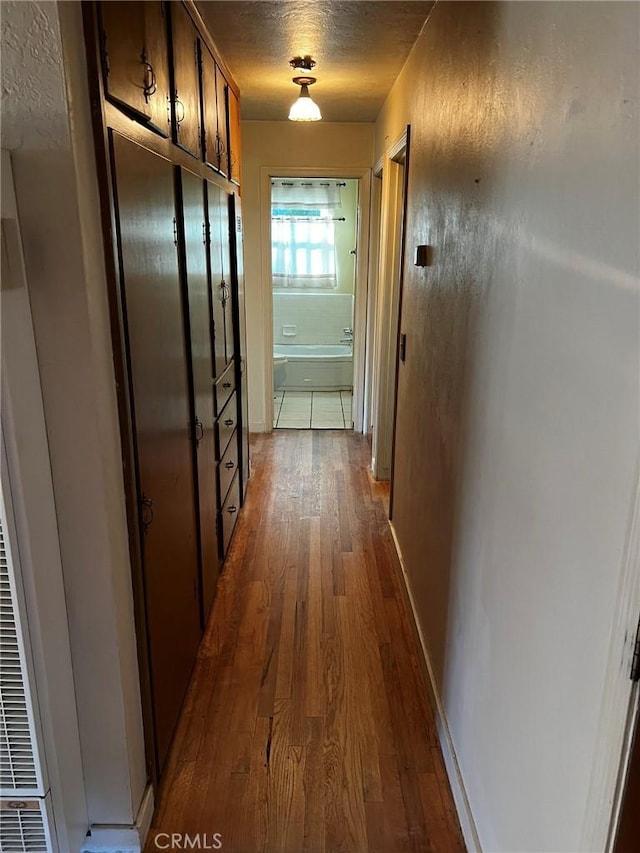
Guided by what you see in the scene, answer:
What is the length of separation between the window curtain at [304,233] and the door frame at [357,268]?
6.73 ft

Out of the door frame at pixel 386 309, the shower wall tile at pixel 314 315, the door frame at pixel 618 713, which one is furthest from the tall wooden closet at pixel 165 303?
the shower wall tile at pixel 314 315

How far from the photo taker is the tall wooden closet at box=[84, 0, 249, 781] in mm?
1337

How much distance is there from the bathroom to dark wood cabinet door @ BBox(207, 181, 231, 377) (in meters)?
3.53

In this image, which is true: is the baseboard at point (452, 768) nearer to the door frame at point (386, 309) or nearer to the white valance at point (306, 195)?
the door frame at point (386, 309)

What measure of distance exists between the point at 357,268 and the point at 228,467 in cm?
250

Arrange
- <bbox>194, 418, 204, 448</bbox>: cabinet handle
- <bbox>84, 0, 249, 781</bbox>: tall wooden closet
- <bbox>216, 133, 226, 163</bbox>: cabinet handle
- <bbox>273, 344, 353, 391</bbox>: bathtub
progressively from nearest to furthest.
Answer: <bbox>84, 0, 249, 781</bbox>: tall wooden closet
<bbox>194, 418, 204, 448</bbox>: cabinet handle
<bbox>216, 133, 226, 163</bbox>: cabinet handle
<bbox>273, 344, 353, 391</bbox>: bathtub

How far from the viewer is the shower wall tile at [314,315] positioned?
686 centimetres

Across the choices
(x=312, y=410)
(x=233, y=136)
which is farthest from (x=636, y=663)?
(x=312, y=410)

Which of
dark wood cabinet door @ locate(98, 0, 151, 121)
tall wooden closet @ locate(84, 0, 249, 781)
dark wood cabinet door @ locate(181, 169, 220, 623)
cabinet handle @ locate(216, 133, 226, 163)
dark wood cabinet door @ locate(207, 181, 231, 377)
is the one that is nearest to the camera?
dark wood cabinet door @ locate(98, 0, 151, 121)

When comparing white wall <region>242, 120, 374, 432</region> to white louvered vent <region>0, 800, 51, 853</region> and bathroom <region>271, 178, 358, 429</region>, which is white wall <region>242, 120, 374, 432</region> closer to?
bathroom <region>271, 178, 358, 429</region>

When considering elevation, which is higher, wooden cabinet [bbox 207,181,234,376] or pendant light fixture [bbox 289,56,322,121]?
pendant light fixture [bbox 289,56,322,121]

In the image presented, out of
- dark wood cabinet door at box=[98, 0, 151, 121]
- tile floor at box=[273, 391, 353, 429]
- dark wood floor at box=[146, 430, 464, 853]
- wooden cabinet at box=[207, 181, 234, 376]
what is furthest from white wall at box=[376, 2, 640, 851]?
tile floor at box=[273, 391, 353, 429]

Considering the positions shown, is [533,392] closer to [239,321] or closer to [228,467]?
[228,467]

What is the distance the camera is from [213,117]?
2.55m
